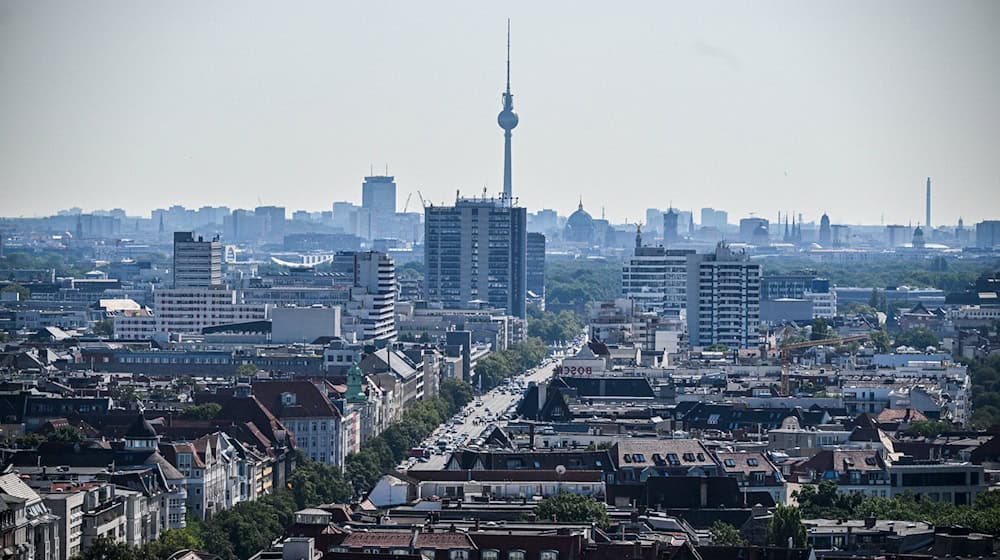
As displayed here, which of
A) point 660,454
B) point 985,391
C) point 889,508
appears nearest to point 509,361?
point 985,391

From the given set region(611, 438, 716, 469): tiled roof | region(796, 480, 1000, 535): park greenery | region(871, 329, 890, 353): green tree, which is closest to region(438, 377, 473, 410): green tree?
region(871, 329, 890, 353): green tree

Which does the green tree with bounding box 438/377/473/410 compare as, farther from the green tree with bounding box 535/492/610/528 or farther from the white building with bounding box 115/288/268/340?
the green tree with bounding box 535/492/610/528

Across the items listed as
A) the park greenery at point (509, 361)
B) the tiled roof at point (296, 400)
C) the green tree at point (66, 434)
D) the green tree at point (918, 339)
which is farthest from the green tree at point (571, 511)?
the green tree at point (918, 339)

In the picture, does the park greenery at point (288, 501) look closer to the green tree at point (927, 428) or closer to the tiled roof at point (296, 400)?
the tiled roof at point (296, 400)

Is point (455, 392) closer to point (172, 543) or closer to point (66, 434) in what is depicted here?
point (66, 434)

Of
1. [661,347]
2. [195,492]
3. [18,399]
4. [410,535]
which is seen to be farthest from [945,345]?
[410,535]
